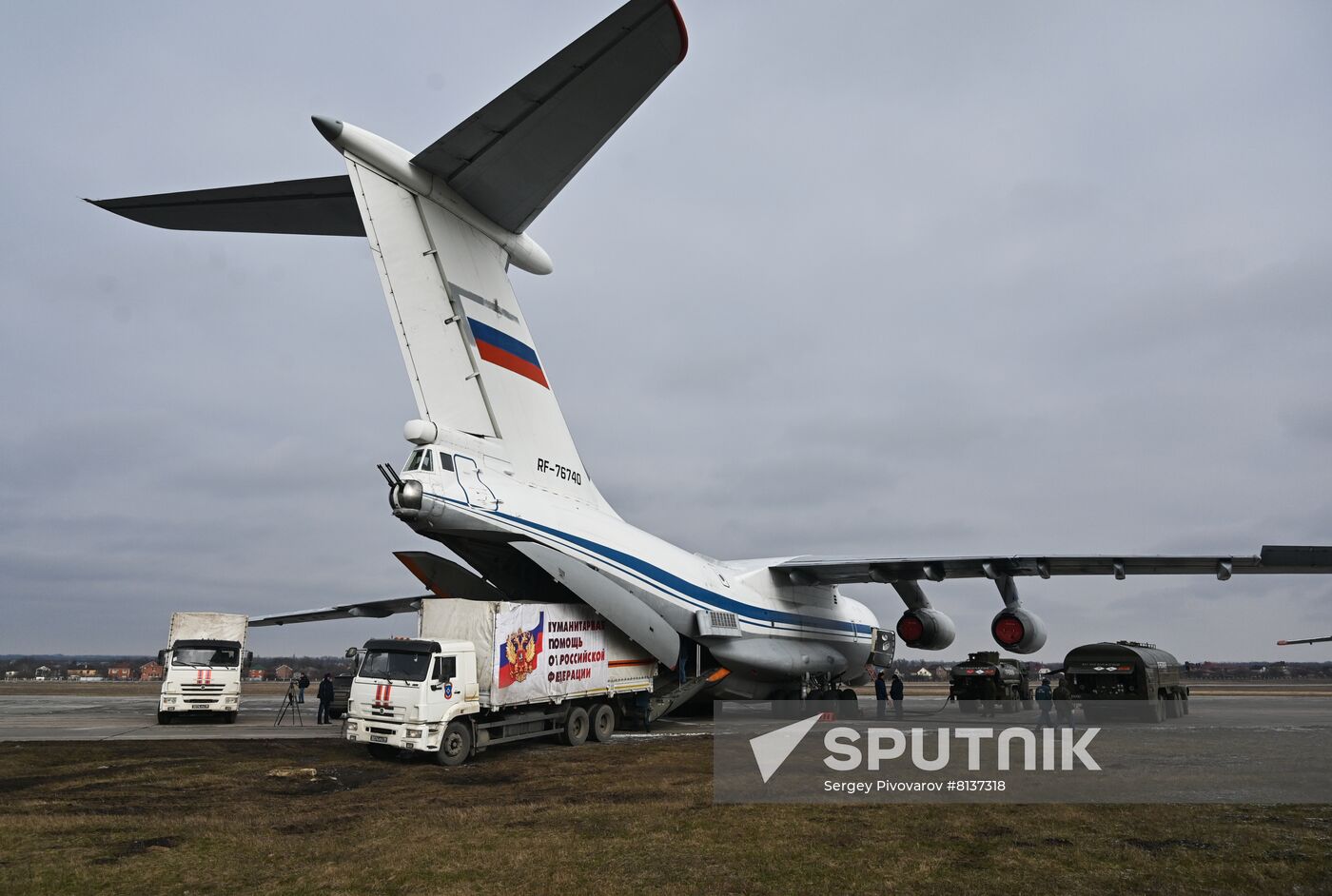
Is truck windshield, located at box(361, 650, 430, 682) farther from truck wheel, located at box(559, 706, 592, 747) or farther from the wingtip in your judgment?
the wingtip

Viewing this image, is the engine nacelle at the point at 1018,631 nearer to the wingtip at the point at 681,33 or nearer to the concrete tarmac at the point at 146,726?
the concrete tarmac at the point at 146,726

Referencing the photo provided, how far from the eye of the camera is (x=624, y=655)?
16.8 meters

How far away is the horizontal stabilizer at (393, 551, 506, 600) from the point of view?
16078mm

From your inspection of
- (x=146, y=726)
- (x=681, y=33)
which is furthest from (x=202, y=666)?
(x=681, y=33)

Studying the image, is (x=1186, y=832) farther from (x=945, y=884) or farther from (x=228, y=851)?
(x=228, y=851)

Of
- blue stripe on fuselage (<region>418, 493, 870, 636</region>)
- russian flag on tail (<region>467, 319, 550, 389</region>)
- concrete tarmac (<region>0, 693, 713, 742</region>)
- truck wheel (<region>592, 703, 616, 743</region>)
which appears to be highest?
russian flag on tail (<region>467, 319, 550, 389</region>)

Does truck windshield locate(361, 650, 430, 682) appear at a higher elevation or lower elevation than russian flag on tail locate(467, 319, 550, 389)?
lower

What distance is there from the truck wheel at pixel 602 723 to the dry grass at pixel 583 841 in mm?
4627

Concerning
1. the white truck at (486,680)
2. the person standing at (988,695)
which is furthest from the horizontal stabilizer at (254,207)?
the person standing at (988,695)

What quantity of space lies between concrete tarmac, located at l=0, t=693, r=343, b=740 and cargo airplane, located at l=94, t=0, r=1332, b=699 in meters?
4.68

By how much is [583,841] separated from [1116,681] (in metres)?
16.3

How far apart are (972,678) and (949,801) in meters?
13.8

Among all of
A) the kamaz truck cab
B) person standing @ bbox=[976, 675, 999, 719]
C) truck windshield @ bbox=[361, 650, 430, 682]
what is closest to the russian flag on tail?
the kamaz truck cab

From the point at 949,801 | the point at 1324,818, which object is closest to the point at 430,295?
the point at 949,801
